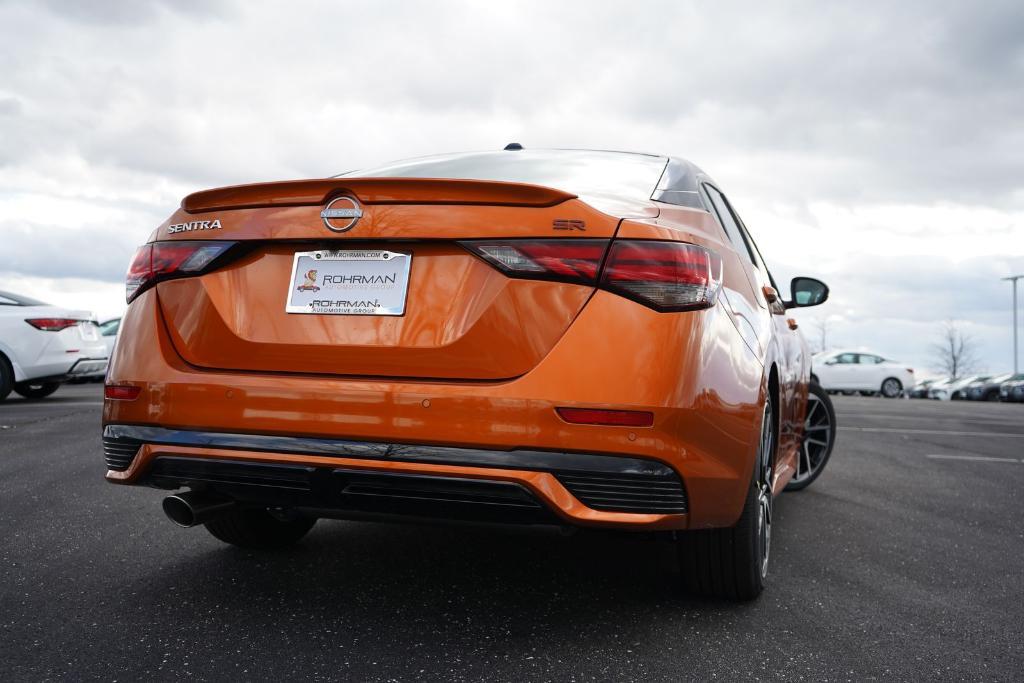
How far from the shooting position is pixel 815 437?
20.0 ft

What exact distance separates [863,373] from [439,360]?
32656 mm

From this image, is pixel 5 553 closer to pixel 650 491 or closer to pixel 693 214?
pixel 650 491

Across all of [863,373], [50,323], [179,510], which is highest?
[863,373]

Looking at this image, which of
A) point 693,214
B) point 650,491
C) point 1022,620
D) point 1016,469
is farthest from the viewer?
point 1016,469

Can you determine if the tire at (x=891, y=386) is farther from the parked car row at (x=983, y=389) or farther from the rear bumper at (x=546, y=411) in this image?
the rear bumper at (x=546, y=411)

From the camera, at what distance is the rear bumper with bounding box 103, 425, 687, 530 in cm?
252

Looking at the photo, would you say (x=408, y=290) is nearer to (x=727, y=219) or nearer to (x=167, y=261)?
(x=167, y=261)

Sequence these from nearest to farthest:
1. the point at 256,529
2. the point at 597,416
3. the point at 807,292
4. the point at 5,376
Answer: the point at 597,416
the point at 256,529
the point at 807,292
the point at 5,376

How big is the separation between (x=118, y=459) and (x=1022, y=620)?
294 centimetres

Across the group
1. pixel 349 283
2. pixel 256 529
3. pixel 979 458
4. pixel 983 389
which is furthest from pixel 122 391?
pixel 983 389

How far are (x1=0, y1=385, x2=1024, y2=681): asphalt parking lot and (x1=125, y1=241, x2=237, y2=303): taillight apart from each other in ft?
3.38

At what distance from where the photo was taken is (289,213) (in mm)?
2799

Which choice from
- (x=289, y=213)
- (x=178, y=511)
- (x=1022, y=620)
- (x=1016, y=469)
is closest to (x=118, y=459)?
(x=178, y=511)

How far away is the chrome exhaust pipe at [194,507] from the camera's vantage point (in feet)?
9.48
